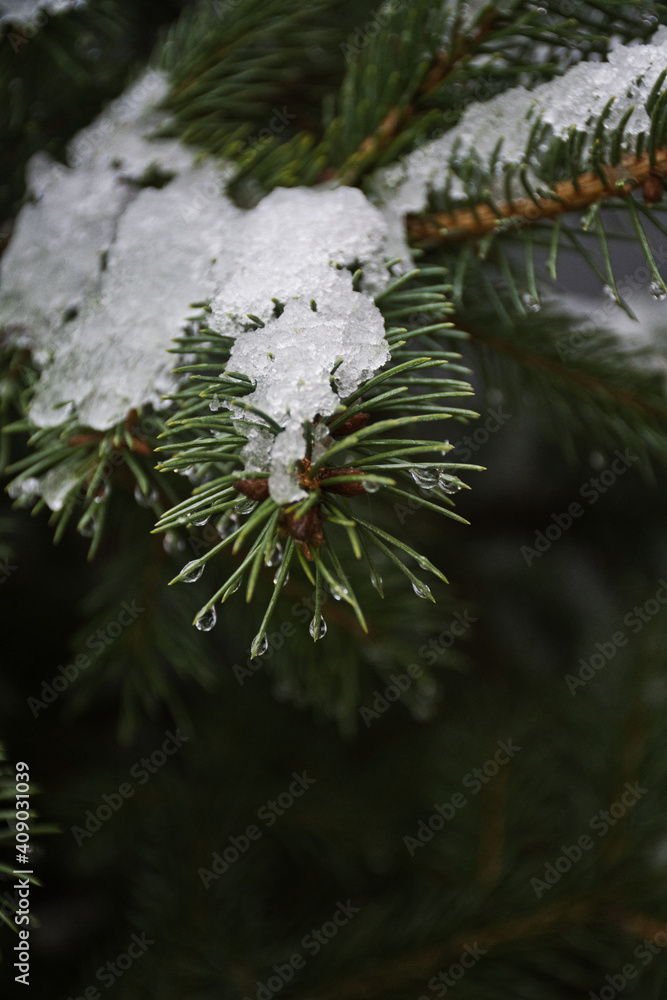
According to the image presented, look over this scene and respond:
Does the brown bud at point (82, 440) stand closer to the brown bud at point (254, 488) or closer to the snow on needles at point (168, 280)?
the snow on needles at point (168, 280)

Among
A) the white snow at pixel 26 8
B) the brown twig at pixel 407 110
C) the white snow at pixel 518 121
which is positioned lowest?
the white snow at pixel 518 121

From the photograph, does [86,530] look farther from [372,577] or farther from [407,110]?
[407,110]

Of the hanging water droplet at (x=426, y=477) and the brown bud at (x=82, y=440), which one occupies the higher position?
the brown bud at (x=82, y=440)

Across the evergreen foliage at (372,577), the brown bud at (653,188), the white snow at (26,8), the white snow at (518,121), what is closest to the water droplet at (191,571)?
the evergreen foliage at (372,577)

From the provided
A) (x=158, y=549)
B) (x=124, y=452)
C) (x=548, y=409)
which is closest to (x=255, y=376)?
(x=124, y=452)

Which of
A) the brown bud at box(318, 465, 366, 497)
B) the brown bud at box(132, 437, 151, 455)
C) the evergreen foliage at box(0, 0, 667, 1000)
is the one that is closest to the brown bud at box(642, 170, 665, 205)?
the evergreen foliage at box(0, 0, 667, 1000)

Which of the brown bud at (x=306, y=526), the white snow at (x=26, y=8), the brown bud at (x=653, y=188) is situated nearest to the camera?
the brown bud at (x=306, y=526)

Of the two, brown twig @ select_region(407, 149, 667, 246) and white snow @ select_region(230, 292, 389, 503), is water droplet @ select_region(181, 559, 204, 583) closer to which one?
white snow @ select_region(230, 292, 389, 503)

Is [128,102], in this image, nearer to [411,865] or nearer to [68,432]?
[68,432]
